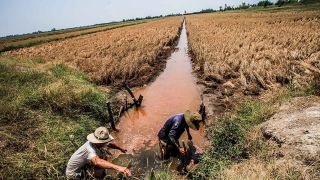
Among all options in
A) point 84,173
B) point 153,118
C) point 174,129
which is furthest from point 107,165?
point 153,118

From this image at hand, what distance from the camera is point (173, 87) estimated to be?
404 inches

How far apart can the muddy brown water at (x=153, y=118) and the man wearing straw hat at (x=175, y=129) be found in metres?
0.31

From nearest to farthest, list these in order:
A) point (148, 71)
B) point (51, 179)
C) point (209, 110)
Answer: point (51, 179) < point (209, 110) < point (148, 71)

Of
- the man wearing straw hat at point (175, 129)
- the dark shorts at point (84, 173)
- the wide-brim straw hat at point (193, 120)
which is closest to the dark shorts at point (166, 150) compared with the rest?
the man wearing straw hat at point (175, 129)

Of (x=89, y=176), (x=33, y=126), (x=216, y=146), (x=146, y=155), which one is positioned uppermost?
(x=33, y=126)

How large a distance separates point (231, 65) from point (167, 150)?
6378mm

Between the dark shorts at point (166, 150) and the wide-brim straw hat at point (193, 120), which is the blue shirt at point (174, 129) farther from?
the wide-brim straw hat at point (193, 120)

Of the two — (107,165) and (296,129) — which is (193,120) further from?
(296,129)

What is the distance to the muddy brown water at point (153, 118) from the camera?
5.30 m

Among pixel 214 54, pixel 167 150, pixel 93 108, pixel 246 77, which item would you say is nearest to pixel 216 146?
pixel 167 150

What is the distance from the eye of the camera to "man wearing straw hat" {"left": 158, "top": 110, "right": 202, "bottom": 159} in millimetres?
4379

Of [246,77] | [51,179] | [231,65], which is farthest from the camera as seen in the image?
[231,65]

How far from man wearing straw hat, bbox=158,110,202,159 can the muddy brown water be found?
1.02 ft

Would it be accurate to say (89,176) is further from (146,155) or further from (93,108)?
(93,108)
